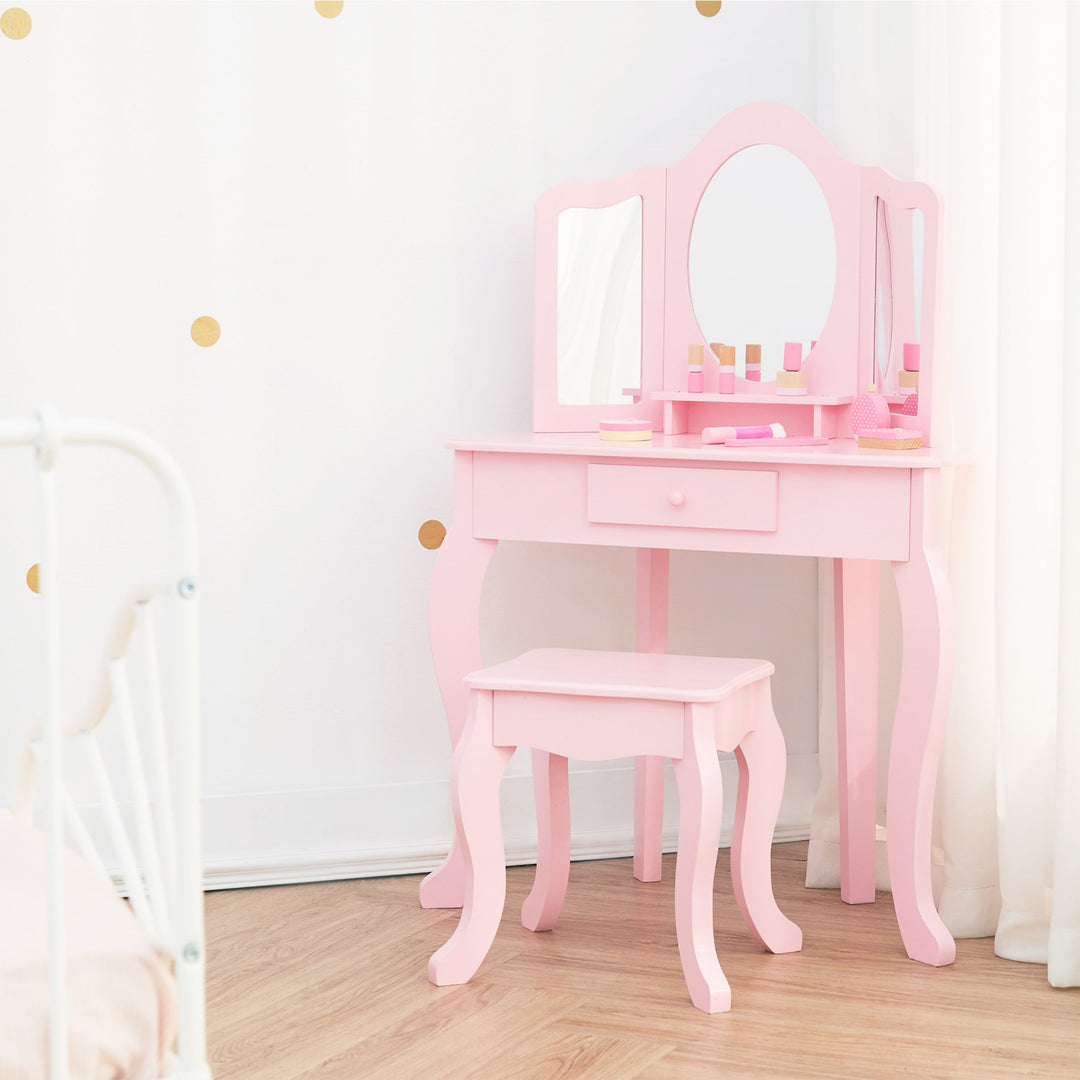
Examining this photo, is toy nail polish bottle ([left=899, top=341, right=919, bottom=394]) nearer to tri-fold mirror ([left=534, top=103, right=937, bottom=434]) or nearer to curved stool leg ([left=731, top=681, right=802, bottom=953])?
tri-fold mirror ([left=534, top=103, right=937, bottom=434])

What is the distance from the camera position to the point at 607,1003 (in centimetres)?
178

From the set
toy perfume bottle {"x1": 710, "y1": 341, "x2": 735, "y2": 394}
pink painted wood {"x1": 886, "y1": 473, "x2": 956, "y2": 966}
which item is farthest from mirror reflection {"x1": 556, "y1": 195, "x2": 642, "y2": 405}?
pink painted wood {"x1": 886, "y1": 473, "x2": 956, "y2": 966}

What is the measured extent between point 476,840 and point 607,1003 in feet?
0.85

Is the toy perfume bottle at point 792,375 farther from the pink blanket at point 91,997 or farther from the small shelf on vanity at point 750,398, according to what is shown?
the pink blanket at point 91,997

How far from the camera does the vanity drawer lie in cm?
188

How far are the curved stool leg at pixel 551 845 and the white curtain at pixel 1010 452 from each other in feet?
1.77

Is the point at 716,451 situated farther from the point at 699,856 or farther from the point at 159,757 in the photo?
the point at 159,757

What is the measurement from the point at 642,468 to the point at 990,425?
0.49 meters

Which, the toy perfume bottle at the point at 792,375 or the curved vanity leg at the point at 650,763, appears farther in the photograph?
the curved vanity leg at the point at 650,763

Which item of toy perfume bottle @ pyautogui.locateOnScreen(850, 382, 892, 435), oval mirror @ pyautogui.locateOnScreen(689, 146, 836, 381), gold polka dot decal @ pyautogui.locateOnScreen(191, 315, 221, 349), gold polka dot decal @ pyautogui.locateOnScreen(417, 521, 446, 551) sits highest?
oval mirror @ pyautogui.locateOnScreen(689, 146, 836, 381)

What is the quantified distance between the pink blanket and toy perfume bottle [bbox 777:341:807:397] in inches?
56.4

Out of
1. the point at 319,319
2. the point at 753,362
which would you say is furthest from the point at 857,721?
the point at 319,319

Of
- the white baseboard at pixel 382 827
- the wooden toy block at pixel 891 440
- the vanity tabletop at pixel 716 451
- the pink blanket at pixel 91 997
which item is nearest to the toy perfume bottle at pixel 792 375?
the vanity tabletop at pixel 716 451

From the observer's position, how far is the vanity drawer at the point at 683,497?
1885mm
